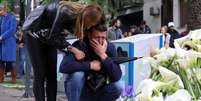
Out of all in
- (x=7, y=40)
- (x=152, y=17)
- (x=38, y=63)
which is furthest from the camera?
(x=152, y=17)

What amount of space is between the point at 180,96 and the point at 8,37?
436 inches

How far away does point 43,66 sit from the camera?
6.49 metres

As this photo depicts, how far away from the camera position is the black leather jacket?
5812mm

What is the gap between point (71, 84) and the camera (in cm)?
561

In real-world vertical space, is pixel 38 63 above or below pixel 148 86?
below

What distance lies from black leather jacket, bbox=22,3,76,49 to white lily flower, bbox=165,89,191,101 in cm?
328

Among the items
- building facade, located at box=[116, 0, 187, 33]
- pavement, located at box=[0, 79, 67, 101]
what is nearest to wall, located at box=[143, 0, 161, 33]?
building facade, located at box=[116, 0, 187, 33]

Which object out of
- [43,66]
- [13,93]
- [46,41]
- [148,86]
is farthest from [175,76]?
[13,93]

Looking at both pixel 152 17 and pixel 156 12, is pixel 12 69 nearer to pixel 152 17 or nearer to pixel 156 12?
pixel 156 12

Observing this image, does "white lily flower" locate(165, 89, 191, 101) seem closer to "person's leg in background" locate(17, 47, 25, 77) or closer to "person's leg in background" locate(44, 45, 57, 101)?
"person's leg in background" locate(44, 45, 57, 101)

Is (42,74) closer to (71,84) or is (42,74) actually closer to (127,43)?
(71,84)

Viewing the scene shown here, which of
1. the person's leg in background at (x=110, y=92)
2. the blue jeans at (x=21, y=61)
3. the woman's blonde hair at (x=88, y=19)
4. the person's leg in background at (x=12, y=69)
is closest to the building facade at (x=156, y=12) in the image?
the blue jeans at (x=21, y=61)

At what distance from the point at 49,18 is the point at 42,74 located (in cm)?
61

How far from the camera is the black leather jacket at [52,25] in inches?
229
